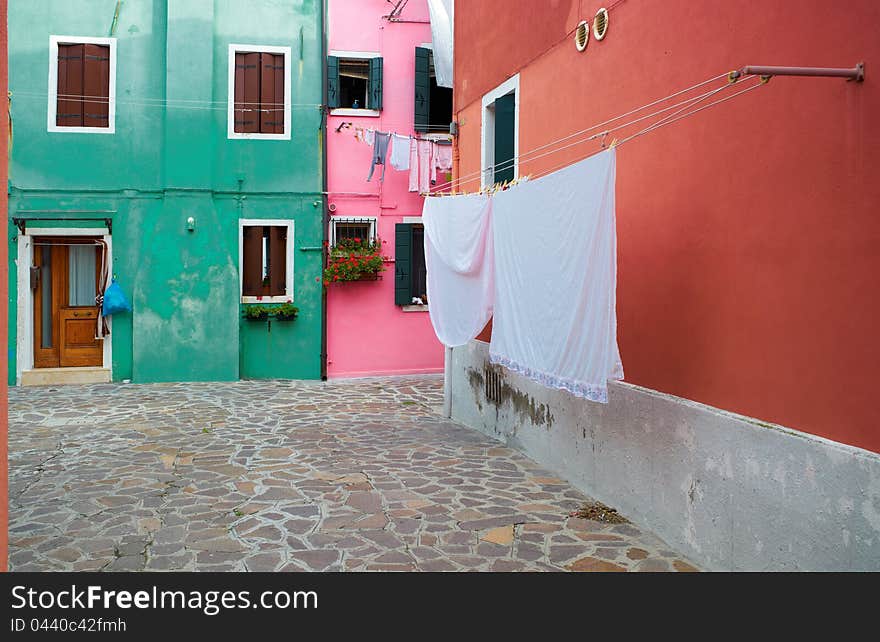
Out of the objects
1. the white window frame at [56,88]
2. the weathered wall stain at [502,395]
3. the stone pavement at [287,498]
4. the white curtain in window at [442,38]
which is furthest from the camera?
the white window frame at [56,88]

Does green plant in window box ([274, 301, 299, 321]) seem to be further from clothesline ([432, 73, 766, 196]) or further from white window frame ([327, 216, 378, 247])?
clothesline ([432, 73, 766, 196])

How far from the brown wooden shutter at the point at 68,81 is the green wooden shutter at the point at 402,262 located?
17.4ft

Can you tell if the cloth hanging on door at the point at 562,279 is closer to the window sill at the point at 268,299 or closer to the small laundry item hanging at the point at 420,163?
the small laundry item hanging at the point at 420,163

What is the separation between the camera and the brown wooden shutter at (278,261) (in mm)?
12531

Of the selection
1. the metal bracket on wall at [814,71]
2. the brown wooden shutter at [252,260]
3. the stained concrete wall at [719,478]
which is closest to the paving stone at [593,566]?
the stained concrete wall at [719,478]

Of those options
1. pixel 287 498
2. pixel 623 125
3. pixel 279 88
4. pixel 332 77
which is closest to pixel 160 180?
pixel 279 88

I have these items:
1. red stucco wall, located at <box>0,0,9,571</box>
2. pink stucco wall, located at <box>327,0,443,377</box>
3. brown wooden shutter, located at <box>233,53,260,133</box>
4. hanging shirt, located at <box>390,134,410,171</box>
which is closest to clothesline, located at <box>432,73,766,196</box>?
red stucco wall, located at <box>0,0,9,571</box>

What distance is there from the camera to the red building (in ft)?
10.3

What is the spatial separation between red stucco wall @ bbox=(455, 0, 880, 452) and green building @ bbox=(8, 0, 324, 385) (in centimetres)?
748

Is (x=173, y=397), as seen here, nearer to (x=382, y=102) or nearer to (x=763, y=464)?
(x=382, y=102)

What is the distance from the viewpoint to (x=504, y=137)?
8008 millimetres

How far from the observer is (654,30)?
4840 millimetres

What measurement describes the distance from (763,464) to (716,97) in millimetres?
1970
